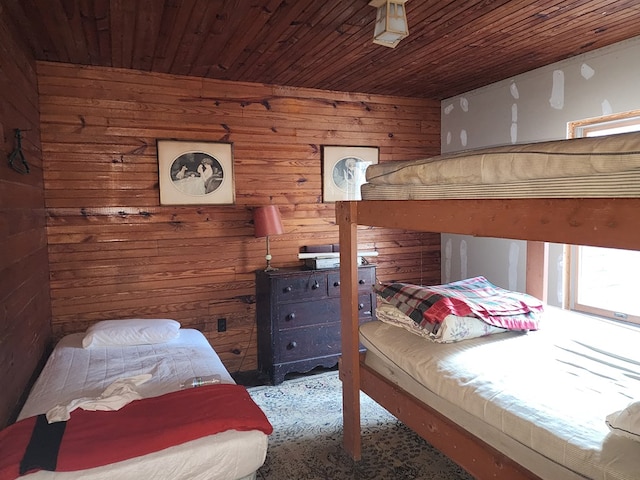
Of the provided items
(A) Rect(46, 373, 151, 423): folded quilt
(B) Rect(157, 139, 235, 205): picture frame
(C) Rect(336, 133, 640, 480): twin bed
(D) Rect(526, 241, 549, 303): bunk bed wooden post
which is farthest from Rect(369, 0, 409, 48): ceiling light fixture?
(A) Rect(46, 373, 151, 423): folded quilt

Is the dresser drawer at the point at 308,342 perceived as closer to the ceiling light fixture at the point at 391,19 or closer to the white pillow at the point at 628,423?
the ceiling light fixture at the point at 391,19

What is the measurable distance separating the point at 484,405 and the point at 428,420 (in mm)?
326

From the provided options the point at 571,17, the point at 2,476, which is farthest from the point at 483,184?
the point at 2,476

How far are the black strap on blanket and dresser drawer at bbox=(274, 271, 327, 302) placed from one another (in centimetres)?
185

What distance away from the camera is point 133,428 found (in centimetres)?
168

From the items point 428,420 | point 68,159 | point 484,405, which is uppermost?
point 68,159

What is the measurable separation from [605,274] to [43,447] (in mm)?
3294

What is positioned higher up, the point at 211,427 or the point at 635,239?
the point at 635,239

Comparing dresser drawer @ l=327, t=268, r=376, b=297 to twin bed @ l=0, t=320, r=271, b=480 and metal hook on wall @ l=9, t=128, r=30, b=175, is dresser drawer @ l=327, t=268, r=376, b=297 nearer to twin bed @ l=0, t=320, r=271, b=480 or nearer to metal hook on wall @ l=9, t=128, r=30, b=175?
twin bed @ l=0, t=320, r=271, b=480

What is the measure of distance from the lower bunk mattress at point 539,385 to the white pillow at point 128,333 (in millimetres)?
1318

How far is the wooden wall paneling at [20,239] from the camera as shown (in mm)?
1999

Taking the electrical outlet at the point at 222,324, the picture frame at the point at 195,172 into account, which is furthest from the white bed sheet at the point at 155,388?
the picture frame at the point at 195,172

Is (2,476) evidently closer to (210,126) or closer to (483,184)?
(483,184)

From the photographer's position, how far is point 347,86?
147 inches
